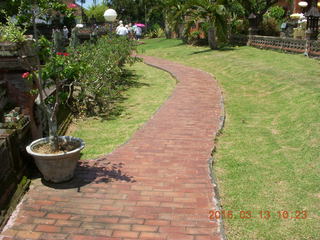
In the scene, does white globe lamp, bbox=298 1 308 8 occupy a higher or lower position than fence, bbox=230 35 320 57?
higher

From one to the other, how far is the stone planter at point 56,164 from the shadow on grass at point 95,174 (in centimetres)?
10

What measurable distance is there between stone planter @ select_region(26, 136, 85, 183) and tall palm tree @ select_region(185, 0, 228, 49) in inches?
632

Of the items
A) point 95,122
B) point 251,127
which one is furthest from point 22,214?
point 251,127

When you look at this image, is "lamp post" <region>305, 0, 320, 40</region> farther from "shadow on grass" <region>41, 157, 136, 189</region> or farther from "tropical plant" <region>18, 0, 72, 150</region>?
"tropical plant" <region>18, 0, 72, 150</region>

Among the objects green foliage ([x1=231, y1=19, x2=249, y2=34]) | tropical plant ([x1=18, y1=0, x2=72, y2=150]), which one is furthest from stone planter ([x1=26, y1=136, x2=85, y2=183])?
green foliage ([x1=231, y1=19, x2=249, y2=34])

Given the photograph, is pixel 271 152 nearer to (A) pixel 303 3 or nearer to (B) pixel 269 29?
(B) pixel 269 29

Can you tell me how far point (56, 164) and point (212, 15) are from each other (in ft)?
54.6

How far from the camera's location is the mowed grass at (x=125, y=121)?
262 inches

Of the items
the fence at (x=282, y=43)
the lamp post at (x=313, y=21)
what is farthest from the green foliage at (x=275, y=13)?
the lamp post at (x=313, y=21)

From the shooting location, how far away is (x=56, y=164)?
4.66 meters

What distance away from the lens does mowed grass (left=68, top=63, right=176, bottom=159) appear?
6.64 meters

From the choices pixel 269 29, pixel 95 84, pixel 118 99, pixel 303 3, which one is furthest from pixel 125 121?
pixel 303 3

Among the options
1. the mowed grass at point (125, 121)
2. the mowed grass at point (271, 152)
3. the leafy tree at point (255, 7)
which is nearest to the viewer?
the mowed grass at point (271, 152)

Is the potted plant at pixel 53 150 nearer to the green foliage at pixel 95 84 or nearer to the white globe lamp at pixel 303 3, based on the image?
the green foliage at pixel 95 84
